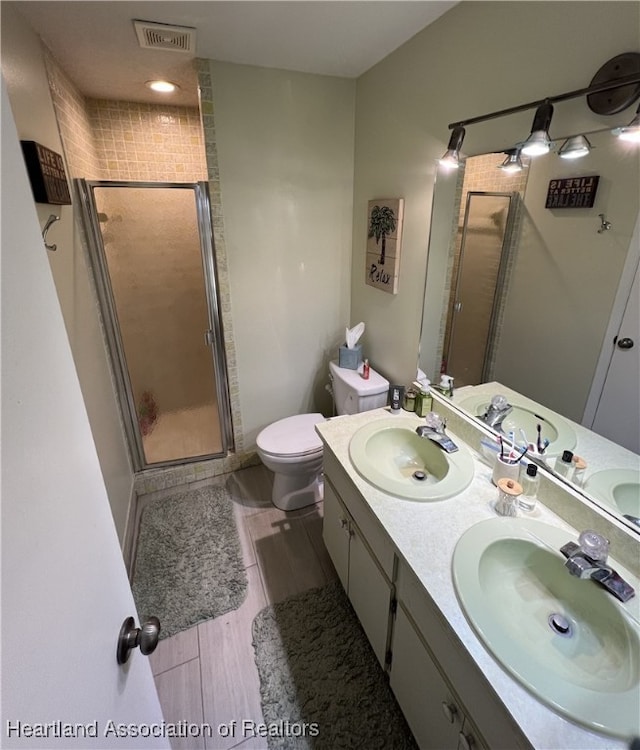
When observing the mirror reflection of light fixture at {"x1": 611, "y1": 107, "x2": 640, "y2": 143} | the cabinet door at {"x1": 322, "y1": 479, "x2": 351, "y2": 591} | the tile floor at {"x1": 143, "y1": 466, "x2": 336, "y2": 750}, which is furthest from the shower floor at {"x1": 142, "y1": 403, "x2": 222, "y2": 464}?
the mirror reflection of light fixture at {"x1": 611, "y1": 107, "x2": 640, "y2": 143}

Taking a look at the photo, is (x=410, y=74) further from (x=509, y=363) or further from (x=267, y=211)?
(x=509, y=363)

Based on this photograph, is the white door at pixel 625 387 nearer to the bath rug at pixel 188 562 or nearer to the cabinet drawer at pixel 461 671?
the cabinet drawer at pixel 461 671

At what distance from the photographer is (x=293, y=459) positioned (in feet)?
6.75

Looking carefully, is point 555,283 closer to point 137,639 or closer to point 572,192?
point 572,192

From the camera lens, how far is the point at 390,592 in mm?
1193

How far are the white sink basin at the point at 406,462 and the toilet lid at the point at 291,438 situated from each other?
0.53 meters

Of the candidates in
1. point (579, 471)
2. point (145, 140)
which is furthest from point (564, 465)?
point (145, 140)

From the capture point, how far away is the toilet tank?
2070 mm

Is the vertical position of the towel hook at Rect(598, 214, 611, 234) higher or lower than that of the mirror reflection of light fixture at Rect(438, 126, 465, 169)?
lower

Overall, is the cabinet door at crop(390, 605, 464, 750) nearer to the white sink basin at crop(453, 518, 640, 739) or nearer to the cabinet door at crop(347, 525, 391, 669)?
the cabinet door at crop(347, 525, 391, 669)

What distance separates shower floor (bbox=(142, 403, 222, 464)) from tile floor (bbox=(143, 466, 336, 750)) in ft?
1.70

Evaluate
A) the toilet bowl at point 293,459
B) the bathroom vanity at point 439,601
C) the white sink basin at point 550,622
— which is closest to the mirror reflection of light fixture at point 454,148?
the bathroom vanity at point 439,601

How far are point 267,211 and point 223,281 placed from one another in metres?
0.48

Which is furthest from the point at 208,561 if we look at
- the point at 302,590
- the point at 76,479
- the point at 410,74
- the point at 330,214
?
the point at 410,74
